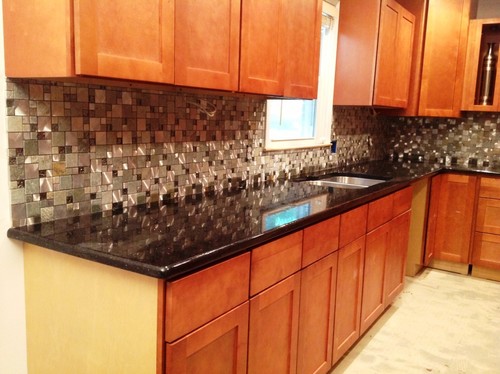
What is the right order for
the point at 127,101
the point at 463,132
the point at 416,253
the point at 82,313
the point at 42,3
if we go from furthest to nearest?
the point at 463,132
the point at 416,253
the point at 127,101
the point at 82,313
the point at 42,3

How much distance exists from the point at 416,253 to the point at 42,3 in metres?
3.23

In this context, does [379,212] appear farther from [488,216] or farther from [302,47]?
[488,216]

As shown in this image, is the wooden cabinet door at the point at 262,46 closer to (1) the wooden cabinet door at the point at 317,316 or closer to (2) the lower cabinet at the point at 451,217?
(1) the wooden cabinet door at the point at 317,316

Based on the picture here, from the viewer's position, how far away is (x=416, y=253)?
3.63 meters

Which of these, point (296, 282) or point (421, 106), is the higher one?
point (421, 106)

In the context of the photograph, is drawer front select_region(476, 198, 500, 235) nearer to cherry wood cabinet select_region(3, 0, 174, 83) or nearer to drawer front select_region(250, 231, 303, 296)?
drawer front select_region(250, 231, 303, 296)

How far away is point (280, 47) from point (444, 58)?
2.34 meters

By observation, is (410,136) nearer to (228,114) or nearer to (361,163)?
(361,163)

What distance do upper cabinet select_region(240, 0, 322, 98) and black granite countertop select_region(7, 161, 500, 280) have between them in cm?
50

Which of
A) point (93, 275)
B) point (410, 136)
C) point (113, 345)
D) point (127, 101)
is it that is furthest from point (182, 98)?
point (410, 136)

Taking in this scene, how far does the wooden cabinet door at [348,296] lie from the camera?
2143mm

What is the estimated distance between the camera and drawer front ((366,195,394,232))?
2.39 m

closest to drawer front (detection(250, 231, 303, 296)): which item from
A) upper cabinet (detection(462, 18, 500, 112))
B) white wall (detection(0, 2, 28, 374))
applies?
white wall (detection(0, 2, 28, 374))

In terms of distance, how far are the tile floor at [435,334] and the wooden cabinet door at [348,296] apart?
160 millimetres
